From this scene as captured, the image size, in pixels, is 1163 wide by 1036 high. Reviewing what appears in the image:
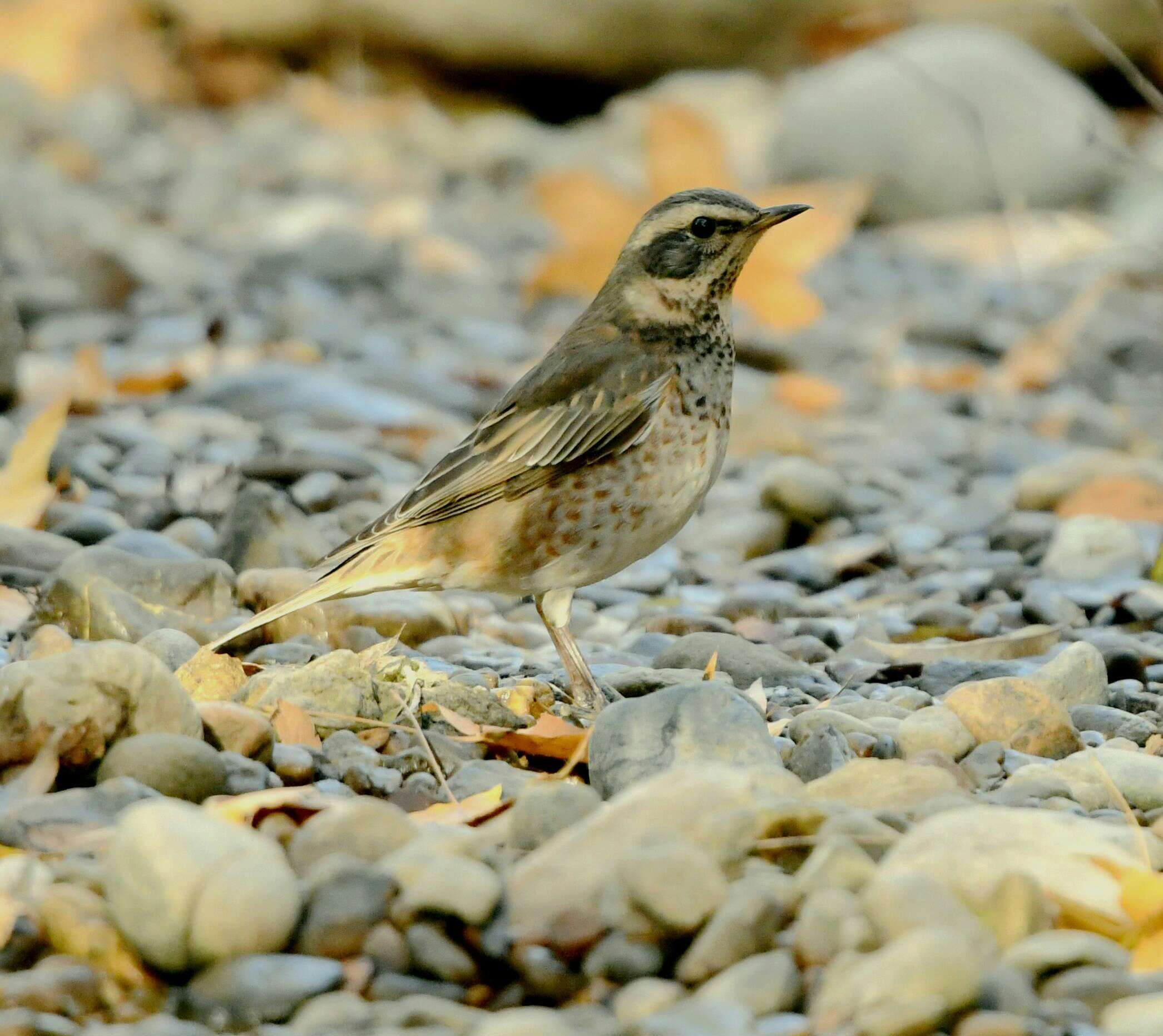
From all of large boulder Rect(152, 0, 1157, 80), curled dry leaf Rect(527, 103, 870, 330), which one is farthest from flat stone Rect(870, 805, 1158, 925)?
large boulder Rect(152, 0, 1157, 80)

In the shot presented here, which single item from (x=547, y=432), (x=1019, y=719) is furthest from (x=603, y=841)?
(x=547, y=432)

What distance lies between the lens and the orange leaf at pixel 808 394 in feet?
29.7

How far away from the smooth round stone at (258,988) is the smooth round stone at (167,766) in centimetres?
70

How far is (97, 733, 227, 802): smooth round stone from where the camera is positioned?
3318 mm

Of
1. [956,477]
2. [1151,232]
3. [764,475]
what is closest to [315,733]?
[764,475]

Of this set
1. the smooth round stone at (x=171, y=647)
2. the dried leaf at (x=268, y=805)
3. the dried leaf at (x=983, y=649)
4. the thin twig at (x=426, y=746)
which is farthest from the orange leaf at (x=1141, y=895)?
the smooth round stone at (x=171, y=647)

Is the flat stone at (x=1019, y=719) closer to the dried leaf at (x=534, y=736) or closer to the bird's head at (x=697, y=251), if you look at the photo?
the dried leaf at (x=534, y=736)

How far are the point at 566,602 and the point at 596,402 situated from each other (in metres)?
0.58

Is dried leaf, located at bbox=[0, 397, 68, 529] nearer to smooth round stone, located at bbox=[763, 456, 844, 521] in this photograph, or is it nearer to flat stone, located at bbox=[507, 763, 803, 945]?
smooth round stone, located at bbox=[763, 456, 844, 521]

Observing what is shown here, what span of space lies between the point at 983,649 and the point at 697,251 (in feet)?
4.64

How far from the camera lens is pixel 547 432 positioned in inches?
196

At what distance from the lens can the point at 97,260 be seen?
30.7ft

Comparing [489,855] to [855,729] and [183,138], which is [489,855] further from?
[183,138]

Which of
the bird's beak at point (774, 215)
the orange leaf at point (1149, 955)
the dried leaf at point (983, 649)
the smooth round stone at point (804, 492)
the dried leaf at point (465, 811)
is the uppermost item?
the bird's beak at point (774, 215)
